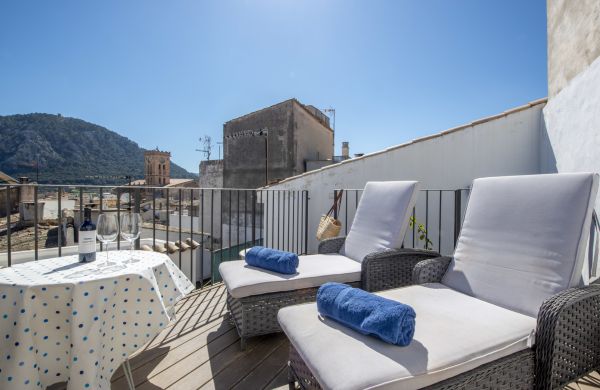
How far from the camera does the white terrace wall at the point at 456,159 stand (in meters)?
4.54

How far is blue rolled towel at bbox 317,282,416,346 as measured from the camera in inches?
40.2

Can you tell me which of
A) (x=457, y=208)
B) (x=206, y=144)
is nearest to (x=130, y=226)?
(x=457, y=208)

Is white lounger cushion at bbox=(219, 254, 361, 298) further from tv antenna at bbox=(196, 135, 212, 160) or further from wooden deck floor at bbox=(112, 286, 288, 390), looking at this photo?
tv antenna at bbox=(196, 135, 212, 160)

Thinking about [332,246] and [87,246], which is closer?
[87,246]

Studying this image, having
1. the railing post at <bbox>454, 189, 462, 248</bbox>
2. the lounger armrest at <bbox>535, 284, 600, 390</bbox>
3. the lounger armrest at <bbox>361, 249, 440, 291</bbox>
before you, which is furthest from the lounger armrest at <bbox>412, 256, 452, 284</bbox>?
the railing post at <bbox>454, 189, 462, 248</bbox>

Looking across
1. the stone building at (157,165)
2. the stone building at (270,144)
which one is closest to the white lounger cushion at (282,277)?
the stone building at (270,144)

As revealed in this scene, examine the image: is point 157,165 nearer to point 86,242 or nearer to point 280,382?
point 86,242

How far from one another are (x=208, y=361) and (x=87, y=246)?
0.95m

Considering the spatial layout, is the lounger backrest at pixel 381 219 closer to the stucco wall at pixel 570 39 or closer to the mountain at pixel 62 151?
the stucco wall at pixel 570 39

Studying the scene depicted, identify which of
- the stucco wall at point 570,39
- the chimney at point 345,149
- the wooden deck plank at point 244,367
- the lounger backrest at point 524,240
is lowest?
the wooden deck plank at point 244,367

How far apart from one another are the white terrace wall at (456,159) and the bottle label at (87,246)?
16.1 feet

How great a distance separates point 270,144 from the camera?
12750mm

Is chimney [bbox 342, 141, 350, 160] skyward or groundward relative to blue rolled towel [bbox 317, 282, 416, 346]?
skyward

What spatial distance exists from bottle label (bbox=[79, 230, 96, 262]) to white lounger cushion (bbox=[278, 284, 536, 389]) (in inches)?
37.9
